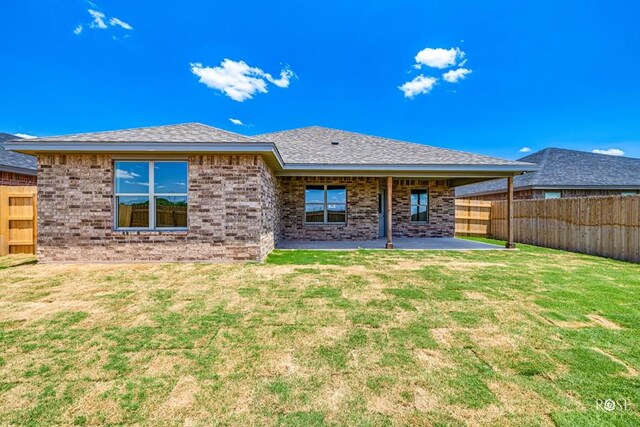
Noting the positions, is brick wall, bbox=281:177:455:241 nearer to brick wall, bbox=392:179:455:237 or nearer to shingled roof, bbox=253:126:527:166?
shingled roof, bbox=253:126:527:166

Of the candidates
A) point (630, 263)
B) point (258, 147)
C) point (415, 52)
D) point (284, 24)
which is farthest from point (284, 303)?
point (415, 52)

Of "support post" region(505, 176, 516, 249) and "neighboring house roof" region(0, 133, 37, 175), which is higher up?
"neighboring house roof" region(0, 133, 37, 175)

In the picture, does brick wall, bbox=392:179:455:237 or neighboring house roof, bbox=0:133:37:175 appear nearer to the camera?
neighboring house roof, bbox=0:133:37:175

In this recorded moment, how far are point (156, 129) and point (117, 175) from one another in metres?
1.80

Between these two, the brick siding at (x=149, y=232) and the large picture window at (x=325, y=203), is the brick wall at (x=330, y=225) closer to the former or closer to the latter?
the large picture window at (x=325, y=203)

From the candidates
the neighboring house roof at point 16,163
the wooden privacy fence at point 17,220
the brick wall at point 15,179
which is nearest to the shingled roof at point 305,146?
the wooden privacy fence at point 17,220

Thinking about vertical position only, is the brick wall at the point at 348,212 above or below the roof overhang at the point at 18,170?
below

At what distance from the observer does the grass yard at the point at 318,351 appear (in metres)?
1.99

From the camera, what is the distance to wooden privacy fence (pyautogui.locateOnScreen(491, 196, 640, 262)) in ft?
26.1

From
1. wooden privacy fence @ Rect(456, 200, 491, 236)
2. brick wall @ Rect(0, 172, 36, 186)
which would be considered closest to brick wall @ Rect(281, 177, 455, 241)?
wooden privacy fence @ Rect(456, 200, 491, 236)

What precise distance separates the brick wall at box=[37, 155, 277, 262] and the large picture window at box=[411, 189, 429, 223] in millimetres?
8587

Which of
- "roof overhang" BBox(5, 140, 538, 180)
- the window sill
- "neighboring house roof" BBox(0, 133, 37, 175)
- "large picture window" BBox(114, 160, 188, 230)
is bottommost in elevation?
the window sill

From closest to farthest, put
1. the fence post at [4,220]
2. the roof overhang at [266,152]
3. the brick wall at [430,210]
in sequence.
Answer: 1. the roof overhang at [266,152]
2. the fence post at [4,220]
3. the brick wall at [430,210]

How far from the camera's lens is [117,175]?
7.26m
